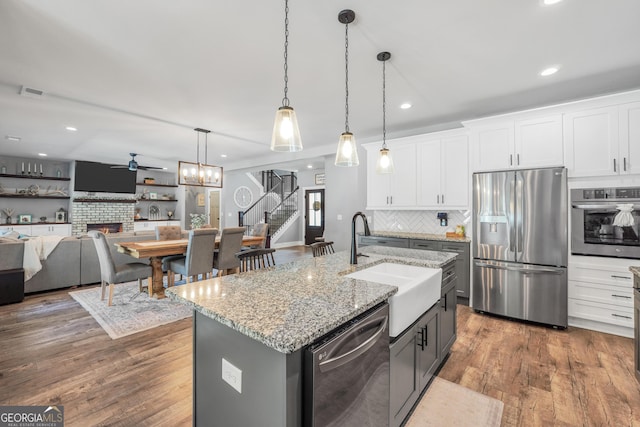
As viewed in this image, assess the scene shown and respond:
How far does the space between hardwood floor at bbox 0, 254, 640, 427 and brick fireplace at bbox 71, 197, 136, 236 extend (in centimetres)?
559

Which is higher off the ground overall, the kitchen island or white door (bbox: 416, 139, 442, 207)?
white door (bbox: 416, 139, 442, 207)

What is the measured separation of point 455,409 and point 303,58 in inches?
118

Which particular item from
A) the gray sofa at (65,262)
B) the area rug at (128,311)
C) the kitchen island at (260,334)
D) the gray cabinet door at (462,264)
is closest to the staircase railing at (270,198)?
the gray sofa at (65,262)

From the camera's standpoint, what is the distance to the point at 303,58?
2.55 meters

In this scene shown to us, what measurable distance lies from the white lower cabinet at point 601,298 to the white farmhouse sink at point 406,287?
228 centimetres

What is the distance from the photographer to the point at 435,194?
13.9 ft

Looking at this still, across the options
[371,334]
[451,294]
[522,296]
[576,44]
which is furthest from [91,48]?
[522,296]

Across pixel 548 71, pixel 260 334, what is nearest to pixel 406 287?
pixel 260 334

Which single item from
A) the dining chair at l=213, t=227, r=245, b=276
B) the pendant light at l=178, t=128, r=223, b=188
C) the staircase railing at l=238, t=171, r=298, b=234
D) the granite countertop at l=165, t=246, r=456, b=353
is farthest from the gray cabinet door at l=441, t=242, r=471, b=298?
the staircase railing at l=238, t=171, r=298, b=234

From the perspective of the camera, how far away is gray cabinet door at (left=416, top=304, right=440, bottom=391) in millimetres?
1822

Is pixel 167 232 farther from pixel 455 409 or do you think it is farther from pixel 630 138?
pixel 630 138

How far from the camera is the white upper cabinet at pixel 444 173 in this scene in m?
3.99

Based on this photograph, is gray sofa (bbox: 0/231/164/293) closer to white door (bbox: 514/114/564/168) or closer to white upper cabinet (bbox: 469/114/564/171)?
white upper cabinet (bbox: 469/114/564/171)

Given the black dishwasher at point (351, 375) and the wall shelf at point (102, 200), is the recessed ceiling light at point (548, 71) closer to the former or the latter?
the black dishwasher at point (351, 375)
